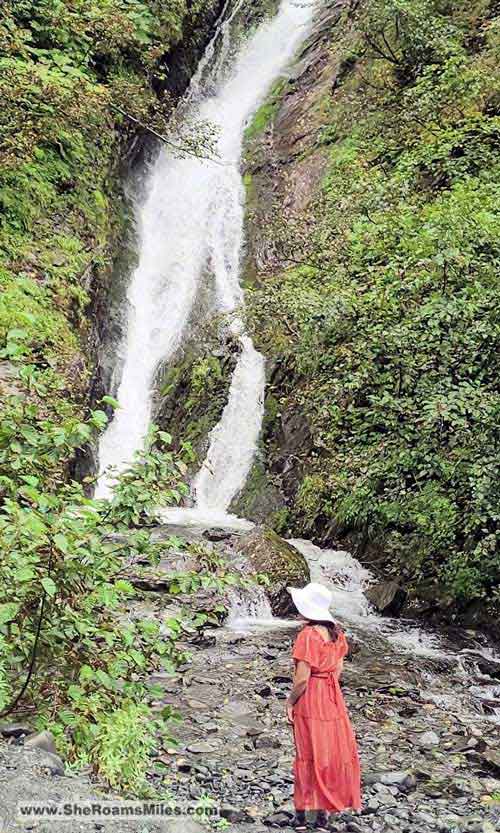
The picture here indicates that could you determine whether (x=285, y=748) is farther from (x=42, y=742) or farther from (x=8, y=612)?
(x=8, y=612)

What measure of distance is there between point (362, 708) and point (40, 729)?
14.2ft

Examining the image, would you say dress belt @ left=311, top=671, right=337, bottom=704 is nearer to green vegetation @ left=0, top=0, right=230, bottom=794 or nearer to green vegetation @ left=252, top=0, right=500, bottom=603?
green vegetation @ left=0, top=0, right=230, bottom=794

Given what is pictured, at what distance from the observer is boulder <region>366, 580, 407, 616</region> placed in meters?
11.1

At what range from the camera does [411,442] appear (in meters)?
10.6

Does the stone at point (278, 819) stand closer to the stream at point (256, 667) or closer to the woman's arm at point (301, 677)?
the stream at point (256, 667)

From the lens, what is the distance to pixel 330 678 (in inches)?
203

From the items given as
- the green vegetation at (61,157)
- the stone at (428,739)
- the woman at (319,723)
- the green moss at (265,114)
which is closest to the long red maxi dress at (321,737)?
the woman at (319,723)

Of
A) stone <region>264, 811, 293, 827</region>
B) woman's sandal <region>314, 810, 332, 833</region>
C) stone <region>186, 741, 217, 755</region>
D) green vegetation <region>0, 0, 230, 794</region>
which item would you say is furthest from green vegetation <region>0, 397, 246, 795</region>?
stone <region>186, 741, 217, 755</region>

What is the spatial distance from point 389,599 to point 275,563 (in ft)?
5.39

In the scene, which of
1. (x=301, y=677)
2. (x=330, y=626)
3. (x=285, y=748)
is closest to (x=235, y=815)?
(x=301, y=677)

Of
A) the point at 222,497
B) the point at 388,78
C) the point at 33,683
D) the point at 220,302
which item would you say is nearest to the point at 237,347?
the point at 220,302

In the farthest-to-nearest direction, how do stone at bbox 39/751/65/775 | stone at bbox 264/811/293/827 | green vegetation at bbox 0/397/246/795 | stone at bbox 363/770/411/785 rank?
stone at bbox 363/770/411/785
stone at bbox 264/811/293/827
green vegetation at bbox 0/397/246/795
stone at bbox 39/751/65/775

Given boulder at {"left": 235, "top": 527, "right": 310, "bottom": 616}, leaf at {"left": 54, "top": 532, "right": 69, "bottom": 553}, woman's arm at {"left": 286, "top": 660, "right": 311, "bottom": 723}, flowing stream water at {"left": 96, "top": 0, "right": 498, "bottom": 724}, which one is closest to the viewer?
leaf at {"left": 54, "top": 532, "right": 69, "bottom": 553}

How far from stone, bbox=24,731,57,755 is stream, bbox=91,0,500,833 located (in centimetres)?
138
